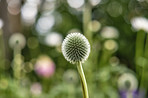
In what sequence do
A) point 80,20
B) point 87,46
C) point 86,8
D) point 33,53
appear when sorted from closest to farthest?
point 87,46 → point 86,8 → point 33,53 → point 80,20

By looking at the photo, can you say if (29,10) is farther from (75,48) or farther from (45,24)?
(75,48)

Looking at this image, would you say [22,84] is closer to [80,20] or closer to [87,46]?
[87,46]

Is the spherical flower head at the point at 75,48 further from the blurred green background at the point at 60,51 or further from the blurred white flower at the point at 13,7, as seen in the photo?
the blurred white flower at the point at 13,7

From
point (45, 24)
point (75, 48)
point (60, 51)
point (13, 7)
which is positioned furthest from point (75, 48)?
point (13, 7)

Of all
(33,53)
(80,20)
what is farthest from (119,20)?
(33,53)

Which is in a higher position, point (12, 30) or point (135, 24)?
point (12, 30)

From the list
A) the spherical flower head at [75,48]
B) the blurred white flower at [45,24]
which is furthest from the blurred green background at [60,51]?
the spherical flower head at [75,48]
